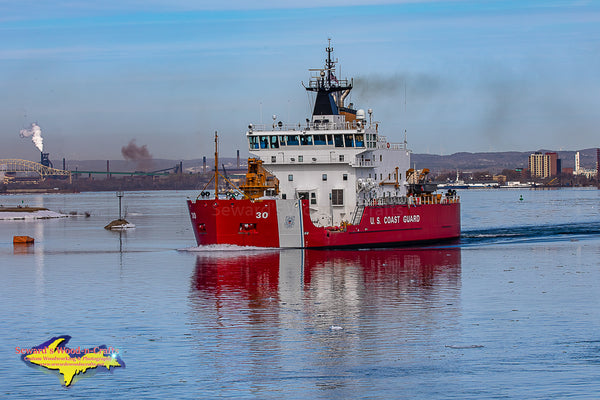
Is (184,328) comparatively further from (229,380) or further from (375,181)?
(375,181)

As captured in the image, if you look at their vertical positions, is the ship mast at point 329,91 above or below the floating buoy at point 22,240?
above

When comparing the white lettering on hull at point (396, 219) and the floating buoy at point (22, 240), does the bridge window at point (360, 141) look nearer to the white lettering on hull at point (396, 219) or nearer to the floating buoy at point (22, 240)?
the white lettering on hull at point (396, 219)

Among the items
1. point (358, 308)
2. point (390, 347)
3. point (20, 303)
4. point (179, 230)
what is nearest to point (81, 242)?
point (179, 230)

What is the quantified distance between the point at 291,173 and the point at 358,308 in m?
18.6

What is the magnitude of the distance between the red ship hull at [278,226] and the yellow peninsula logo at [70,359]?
2071 cm

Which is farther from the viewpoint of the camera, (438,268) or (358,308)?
(438,268)

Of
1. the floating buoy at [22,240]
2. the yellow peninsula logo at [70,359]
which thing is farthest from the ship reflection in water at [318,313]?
the floating buoy at [22,240]

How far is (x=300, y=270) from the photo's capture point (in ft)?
121

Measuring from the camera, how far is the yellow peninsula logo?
1905cm

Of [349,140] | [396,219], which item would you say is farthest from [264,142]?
[396,219]

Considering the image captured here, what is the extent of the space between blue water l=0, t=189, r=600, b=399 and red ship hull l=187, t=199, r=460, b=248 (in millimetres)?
759

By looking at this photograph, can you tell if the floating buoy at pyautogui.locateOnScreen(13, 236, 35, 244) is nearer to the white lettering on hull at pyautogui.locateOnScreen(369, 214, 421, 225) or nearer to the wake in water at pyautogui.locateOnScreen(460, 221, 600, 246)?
the white lettering on hull at pyautogui.locateOnScreen(369, 214, 421, 225)

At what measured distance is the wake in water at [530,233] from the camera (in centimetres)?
5503

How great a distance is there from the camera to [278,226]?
4225cm
